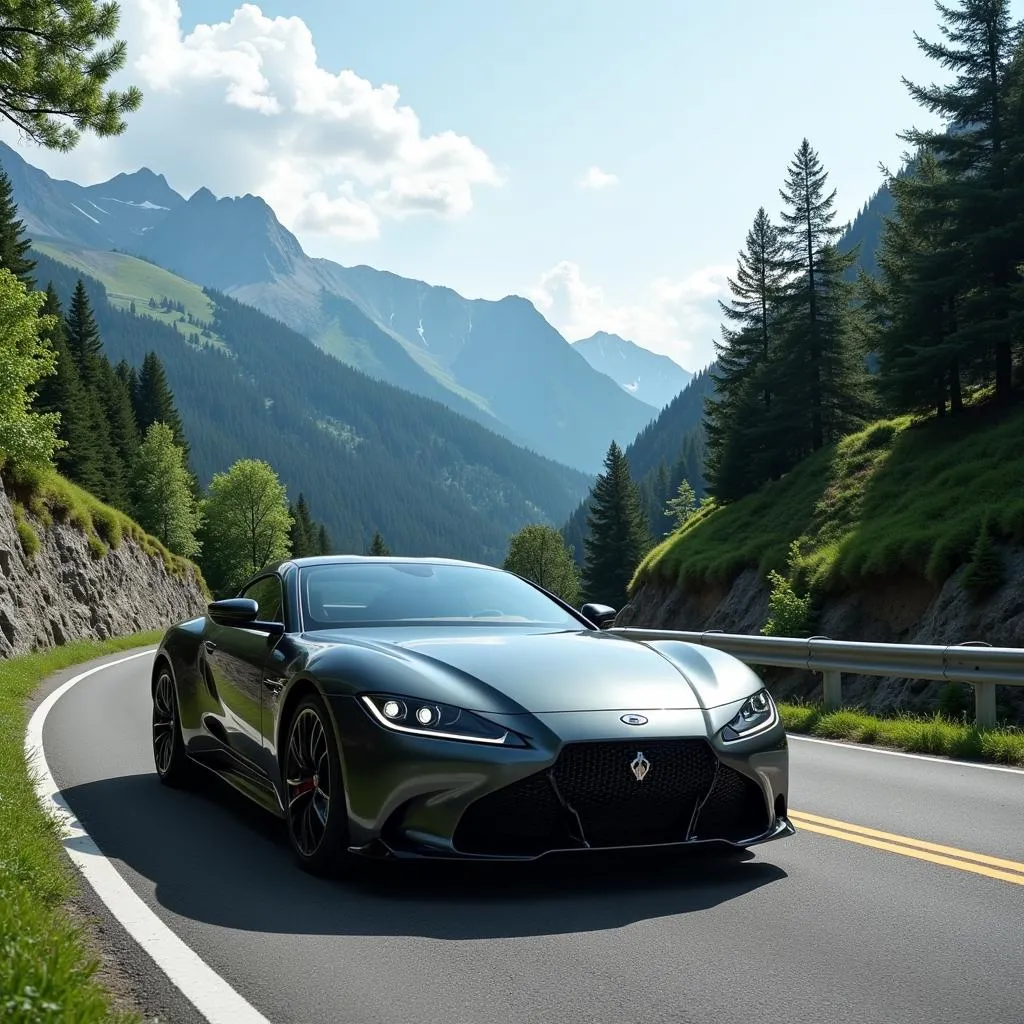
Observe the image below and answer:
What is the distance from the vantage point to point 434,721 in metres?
4.81

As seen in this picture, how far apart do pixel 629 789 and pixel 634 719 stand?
29 centimetres

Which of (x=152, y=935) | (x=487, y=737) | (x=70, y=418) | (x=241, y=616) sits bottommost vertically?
(x=152, y=935)

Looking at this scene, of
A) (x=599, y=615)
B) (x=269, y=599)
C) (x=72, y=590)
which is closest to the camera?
(x=269, y=599)

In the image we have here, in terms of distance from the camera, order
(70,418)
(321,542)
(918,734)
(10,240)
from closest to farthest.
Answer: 1. (918,734)
2. (10,240)
3. (70,418)
4. (321,542)

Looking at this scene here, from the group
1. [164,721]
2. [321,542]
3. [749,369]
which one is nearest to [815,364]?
[749,369]

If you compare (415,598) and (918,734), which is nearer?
(415,598)

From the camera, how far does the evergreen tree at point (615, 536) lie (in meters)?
75.4

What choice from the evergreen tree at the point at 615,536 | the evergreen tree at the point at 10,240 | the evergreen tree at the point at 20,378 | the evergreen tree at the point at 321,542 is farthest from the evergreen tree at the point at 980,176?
the evergreen tree at the point at 321,542

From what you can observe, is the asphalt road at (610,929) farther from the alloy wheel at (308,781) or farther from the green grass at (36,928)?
the green grass at (36,928)

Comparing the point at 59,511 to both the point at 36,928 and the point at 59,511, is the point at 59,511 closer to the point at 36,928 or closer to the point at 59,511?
the point at 59,511

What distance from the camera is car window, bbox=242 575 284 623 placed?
662 centimetres

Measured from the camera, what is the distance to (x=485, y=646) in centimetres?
559

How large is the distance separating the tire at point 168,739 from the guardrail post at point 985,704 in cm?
669

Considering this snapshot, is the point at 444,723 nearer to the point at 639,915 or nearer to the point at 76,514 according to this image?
the point at 639,915
